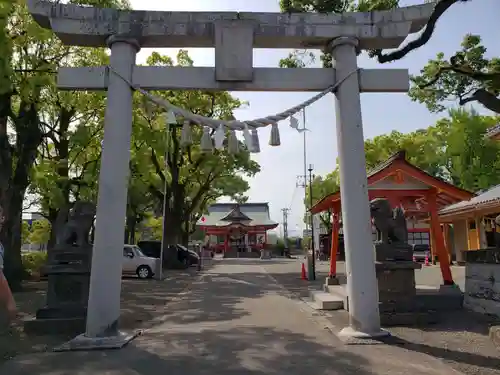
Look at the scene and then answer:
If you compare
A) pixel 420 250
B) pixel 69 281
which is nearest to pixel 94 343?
pixel 69 281

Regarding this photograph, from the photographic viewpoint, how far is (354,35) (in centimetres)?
751

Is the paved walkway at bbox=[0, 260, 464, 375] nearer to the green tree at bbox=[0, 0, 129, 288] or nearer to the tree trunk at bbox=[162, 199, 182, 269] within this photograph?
the green tree at bbox=[0, 0, 129, 288]

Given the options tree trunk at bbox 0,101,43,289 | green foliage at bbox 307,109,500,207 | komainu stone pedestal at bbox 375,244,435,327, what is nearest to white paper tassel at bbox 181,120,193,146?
komainu stone pedestal at bbox 375,244,435,327

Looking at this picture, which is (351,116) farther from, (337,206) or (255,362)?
(337,206)

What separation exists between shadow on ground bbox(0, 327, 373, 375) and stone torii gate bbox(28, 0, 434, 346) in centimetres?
84

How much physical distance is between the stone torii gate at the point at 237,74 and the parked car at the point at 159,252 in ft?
66.5

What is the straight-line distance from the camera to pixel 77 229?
849 cm

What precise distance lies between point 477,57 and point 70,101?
613 inches

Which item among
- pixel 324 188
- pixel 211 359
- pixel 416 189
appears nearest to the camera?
pixel 211 359

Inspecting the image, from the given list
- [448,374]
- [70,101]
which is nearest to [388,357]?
[448,374]

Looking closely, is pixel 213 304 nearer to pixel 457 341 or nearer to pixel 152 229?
pixel 457 341

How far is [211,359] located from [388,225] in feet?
17.3

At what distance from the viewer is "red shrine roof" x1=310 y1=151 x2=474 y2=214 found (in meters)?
11.6

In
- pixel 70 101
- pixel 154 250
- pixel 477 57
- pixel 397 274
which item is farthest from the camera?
pixel 154 250
